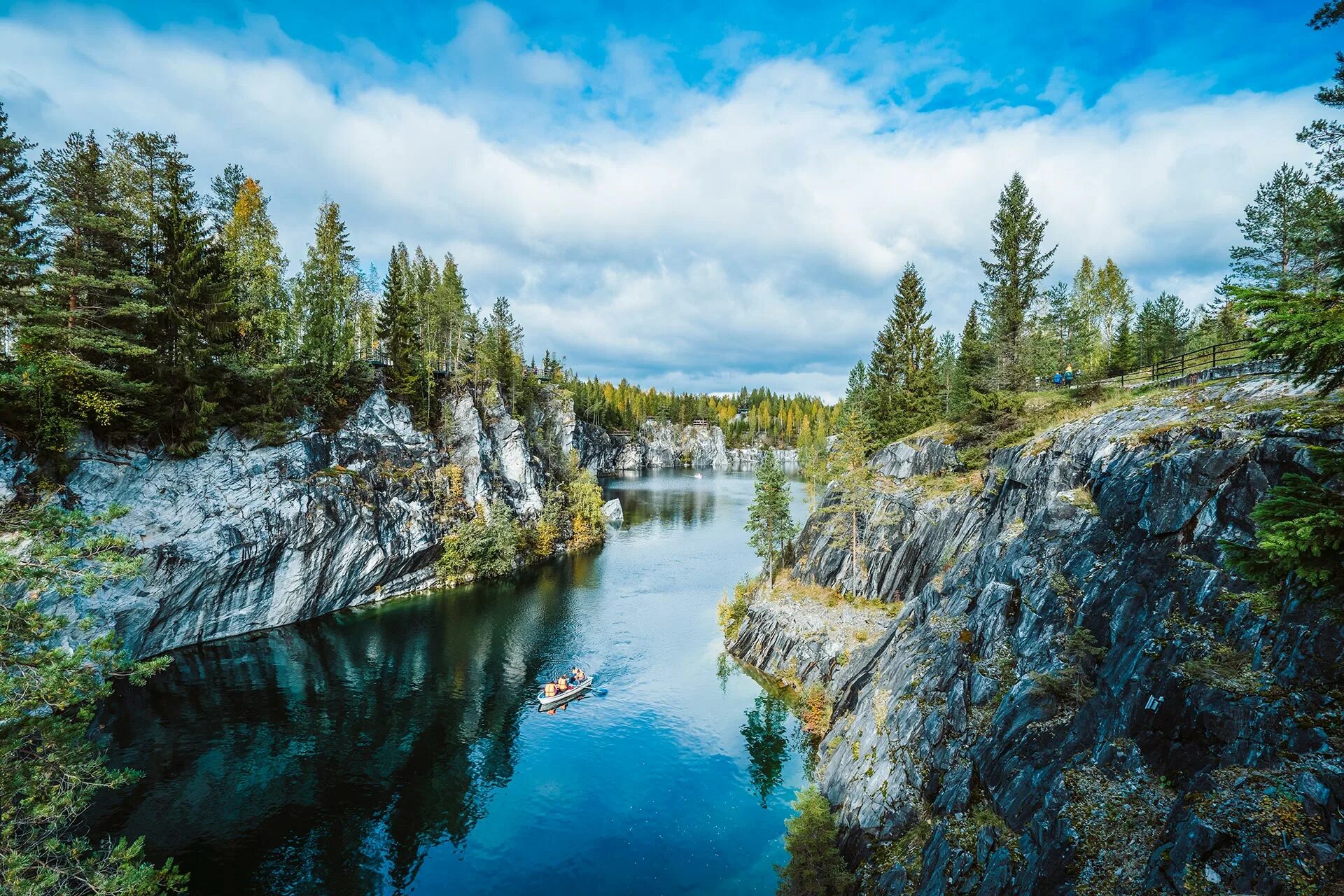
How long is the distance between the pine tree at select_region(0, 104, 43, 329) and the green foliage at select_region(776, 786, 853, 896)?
43545 millimetres

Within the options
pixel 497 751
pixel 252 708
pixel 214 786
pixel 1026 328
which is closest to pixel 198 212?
pixel 252 708

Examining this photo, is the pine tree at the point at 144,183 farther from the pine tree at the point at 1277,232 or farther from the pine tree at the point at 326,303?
the pine tree at the point at 1277,232

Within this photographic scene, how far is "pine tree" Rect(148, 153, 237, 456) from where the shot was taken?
35344 mm

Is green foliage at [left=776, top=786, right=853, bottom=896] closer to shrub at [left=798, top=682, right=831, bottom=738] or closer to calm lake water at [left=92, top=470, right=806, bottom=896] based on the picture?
calm lake water at [left=92, top=470, right=806, bottom=896]

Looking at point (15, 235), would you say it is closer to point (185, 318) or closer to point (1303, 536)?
point (185, 318)

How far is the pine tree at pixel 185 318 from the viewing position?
3534cm

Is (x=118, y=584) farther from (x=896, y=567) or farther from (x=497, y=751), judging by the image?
(x=896, y=567)

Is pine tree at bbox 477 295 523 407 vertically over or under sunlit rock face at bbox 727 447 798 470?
over

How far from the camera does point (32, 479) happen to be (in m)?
30.0

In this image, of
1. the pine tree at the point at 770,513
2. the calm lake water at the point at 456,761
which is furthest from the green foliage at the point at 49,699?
the pine tree at the point at 770,513

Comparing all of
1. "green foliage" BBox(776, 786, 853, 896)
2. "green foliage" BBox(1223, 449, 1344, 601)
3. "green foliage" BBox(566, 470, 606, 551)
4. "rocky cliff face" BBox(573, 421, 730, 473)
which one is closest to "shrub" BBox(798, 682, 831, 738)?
"green foliage" BBox(776, 786, 853, 896)

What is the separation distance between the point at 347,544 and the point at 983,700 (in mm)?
47156

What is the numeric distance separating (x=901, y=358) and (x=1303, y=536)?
5077 cm

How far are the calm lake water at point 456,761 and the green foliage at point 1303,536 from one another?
20.1 metres
